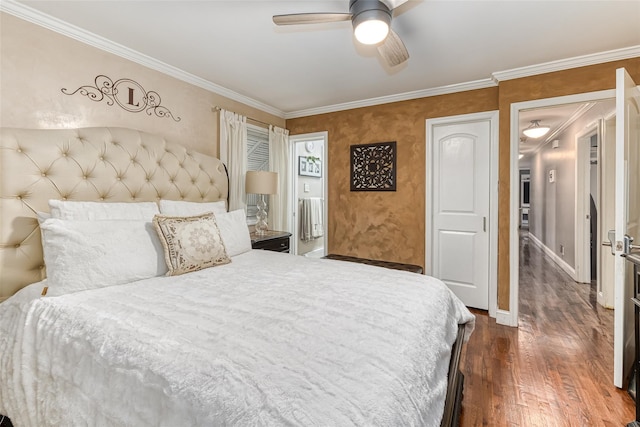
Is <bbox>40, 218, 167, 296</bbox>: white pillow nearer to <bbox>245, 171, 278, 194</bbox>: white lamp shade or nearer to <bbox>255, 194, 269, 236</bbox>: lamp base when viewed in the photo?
<bbox>245, 171, 278, 194</bbox>: white lamp shade

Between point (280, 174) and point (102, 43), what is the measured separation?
2214mm

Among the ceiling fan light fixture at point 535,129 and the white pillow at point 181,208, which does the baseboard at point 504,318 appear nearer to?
the white pillow at point 181,208

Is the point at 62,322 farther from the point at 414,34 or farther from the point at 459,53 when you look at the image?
the point at 459,53

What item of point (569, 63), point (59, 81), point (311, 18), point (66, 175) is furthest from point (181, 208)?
point (569, 63)

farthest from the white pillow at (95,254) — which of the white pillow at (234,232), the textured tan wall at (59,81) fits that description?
the textured tan wall at (59,81)

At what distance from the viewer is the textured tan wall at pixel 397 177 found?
337cm

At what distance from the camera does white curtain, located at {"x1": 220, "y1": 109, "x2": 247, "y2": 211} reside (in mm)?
3197

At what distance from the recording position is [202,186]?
2.81 meters

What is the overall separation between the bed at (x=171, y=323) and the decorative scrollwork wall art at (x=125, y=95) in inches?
10.8

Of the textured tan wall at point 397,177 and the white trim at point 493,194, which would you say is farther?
the textured tan wall at point 397,177

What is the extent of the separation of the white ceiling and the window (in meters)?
0.69

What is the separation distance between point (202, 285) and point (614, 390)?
8.62ft

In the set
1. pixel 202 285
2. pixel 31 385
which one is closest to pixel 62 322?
pixel 31 385

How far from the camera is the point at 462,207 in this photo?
10.8 feet
